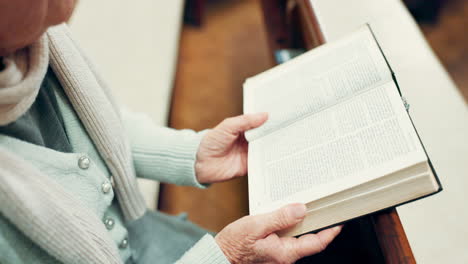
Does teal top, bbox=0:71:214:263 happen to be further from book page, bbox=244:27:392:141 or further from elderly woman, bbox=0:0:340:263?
book page, bbox=244:27:392:141

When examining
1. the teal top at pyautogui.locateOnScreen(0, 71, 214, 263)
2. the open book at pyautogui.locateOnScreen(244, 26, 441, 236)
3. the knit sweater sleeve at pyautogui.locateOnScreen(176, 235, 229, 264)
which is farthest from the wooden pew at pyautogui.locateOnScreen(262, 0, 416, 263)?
the teal top at pyautogui.locateOnScreen(0, 71, 214, 263)

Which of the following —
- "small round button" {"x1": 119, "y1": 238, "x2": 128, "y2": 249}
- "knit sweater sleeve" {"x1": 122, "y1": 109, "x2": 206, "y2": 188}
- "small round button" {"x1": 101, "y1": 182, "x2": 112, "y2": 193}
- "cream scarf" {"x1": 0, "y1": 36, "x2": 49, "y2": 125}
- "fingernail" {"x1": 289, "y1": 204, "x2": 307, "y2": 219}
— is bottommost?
"small round button" {"x1": 119, "y1": 238, "x2": 128, "y2": 249}

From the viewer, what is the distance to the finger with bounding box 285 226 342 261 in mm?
559

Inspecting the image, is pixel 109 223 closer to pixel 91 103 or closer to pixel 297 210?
pixel 91 103

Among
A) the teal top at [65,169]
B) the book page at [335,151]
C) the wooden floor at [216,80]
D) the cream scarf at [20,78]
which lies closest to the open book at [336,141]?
the book page at [335,151]

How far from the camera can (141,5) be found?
1.56 metres

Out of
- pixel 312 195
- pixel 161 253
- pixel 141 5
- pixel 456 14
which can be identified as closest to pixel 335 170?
pixel 312 195

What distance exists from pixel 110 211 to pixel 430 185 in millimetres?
593

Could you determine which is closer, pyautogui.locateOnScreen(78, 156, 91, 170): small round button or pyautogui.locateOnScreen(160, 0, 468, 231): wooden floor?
pyautogui.locateOnScreen(78, 156, 91, 170): small round button

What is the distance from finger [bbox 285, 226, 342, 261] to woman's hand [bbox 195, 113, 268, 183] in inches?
9.7

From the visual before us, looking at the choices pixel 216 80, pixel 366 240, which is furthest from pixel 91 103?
pixel 216 80

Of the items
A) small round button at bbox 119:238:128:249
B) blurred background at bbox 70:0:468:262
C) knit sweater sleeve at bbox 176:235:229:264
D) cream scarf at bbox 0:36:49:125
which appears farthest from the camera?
blurred background at bbox 70:0:468:262

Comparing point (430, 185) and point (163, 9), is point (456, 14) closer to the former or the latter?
point (163, 9)

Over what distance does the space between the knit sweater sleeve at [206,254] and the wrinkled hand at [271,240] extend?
1 centimetres
